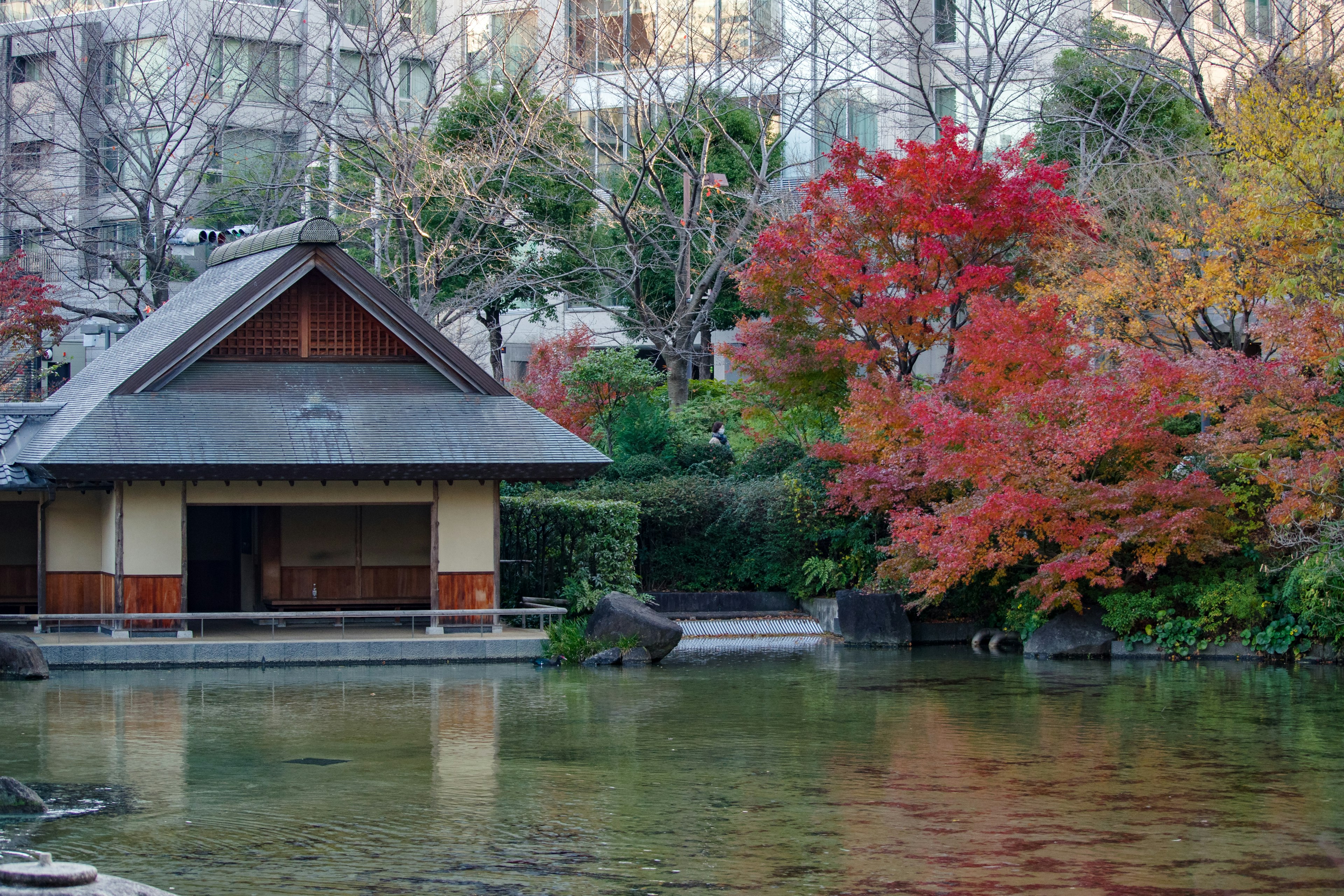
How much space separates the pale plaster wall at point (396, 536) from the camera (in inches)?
925

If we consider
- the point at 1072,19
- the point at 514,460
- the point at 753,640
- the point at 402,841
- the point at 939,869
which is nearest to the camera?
the point at 939,869

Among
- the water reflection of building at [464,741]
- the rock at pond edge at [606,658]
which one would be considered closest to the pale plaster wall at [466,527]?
the rock at pond edge at [606,658]

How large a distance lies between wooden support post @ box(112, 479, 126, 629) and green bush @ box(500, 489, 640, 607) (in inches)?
232

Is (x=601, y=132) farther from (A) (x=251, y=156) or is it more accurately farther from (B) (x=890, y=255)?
(B) (x=890, y=255)

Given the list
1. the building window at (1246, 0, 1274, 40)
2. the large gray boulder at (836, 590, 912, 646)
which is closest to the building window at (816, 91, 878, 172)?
the building window at (1246, 0, 1274, 40)

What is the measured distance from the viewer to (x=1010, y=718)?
51.7 ft

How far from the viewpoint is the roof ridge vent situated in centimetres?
2148

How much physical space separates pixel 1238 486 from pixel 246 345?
15.1 m

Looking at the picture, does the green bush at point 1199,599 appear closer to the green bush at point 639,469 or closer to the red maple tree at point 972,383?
the red maple tree at point 972,383

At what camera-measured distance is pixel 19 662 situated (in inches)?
734

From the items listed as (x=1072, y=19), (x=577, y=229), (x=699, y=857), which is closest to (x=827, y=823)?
(x=699, y=857)

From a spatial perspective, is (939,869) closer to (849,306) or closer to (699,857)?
(699,857)

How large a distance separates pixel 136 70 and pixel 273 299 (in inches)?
878

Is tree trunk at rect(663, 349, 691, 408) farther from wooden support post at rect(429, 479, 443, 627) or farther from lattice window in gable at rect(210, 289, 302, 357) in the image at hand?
wooden support post at rect(429, 479, 443, 627)
